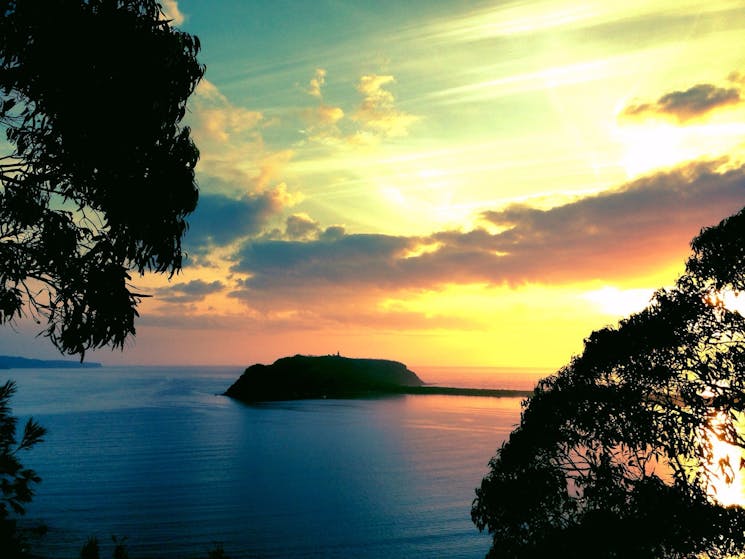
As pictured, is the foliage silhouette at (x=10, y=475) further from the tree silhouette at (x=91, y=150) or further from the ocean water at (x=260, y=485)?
the ocean water at (x=260, y=485)

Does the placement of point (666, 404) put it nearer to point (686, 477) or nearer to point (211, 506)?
point (686, 477)

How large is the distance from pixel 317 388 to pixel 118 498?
152 m

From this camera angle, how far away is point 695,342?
56.5ft

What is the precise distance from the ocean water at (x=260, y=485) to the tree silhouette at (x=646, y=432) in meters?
15.9

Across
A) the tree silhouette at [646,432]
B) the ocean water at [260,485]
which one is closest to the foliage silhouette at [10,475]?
the tree silhouette at [646,432]

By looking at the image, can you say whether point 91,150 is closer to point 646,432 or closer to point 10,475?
point 10,475

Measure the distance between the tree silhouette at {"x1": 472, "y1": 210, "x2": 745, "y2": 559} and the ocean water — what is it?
52.3ft

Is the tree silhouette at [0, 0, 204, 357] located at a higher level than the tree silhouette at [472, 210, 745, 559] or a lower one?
higher

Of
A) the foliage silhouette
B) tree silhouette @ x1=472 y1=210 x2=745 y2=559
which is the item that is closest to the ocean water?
tree silhouette @ x1=472 y1=210 x2=745 y2=559

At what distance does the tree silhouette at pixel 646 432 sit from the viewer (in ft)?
51.5

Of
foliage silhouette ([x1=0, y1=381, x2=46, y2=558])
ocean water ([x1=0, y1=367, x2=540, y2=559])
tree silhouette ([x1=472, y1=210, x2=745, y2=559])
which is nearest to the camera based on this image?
foliage silhouette ([x1=0, y1=381, x2=46, y2=558])

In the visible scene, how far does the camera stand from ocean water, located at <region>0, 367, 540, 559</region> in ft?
116

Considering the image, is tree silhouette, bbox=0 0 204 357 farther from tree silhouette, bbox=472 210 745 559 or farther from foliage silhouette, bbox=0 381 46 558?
tree silhouette, bbox=472 210 745 559

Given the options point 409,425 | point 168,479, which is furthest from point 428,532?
point 409,425
